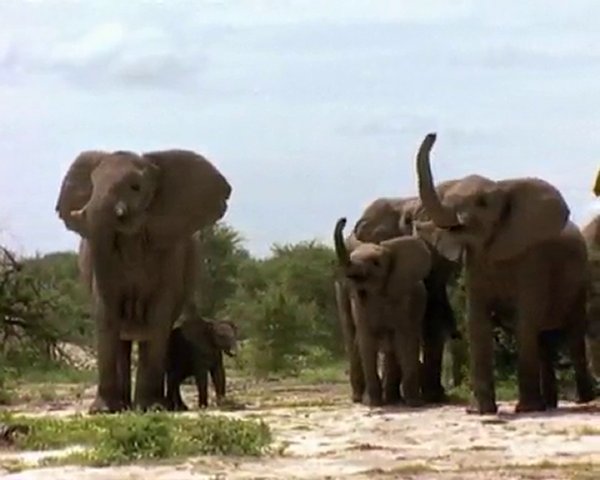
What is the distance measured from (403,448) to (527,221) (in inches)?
179

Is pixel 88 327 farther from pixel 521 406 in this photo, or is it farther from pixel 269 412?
pixel 521 406

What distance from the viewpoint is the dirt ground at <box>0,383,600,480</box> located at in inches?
496

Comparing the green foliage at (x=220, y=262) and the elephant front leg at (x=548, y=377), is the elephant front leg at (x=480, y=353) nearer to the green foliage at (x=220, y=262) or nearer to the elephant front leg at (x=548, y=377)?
the elephant front leg at (x=548, y=377)

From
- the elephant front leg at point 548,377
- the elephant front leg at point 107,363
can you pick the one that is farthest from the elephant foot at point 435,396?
the elephant front leg at point 107,363

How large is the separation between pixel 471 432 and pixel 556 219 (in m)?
3.45

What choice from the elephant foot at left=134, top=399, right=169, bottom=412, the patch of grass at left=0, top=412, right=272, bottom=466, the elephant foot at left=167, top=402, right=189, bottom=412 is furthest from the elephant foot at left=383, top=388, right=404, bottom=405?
the patch of grass at left=0, top=412, right=272, bottom=466

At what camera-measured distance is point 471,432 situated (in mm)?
16203

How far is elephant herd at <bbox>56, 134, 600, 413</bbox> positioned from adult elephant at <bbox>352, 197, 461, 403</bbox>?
0.09 feet

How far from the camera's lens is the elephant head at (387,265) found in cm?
2086

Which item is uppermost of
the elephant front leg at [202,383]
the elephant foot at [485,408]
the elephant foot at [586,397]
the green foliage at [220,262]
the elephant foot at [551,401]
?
the green foliage at [220,262]

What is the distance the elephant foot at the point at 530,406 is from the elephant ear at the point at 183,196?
4.78m

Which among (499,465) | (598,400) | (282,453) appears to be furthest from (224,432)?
(598,400)

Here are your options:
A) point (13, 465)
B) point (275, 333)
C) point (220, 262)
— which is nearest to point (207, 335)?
point (13, 465)

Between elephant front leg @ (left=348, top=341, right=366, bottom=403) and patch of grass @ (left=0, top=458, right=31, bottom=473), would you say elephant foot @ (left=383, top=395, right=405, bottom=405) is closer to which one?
elephant front leg @ (left=348, top=341, right=366, bottom=403)
